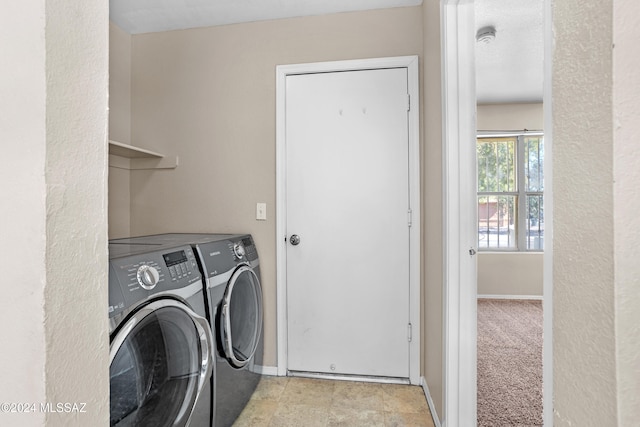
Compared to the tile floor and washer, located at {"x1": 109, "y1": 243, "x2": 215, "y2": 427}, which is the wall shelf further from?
the tile floor

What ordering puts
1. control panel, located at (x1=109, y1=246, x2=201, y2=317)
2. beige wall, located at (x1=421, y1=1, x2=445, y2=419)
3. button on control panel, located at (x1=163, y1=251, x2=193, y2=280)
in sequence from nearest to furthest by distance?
control panel, located at (x1=109, y1=246, x2=201, y2=317), button on control panel, located at (x1=163, y1=251, x2=193, y2=280), beige wall, located at (x1=421, y1=1, x2=445, y2=419)

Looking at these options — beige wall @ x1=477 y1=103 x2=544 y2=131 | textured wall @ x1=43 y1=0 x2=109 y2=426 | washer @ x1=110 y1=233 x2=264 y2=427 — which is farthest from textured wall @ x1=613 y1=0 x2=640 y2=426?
beige wall @ x1=477 y1=103 x2=544 y2=131

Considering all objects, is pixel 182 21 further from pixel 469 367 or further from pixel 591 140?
pixel 469 367

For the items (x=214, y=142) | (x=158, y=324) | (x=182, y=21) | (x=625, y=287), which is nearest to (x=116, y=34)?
(x=182, y=21)

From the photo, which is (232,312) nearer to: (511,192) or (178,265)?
(178,265)

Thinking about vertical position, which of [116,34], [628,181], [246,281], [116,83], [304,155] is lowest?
[246,281]

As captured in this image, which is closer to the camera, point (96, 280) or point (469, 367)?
point (96, 280)

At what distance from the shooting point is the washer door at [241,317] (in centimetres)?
152

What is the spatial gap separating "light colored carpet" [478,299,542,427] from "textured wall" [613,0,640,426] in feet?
5.18

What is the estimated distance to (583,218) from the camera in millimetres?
446

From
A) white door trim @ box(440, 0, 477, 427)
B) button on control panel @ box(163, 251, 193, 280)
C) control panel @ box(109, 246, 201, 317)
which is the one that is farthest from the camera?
white door trim @ box(440, 0, 477, 427)

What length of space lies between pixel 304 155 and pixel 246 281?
90cm

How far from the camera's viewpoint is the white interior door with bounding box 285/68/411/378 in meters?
2.09

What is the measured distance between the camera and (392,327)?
6.86ft
